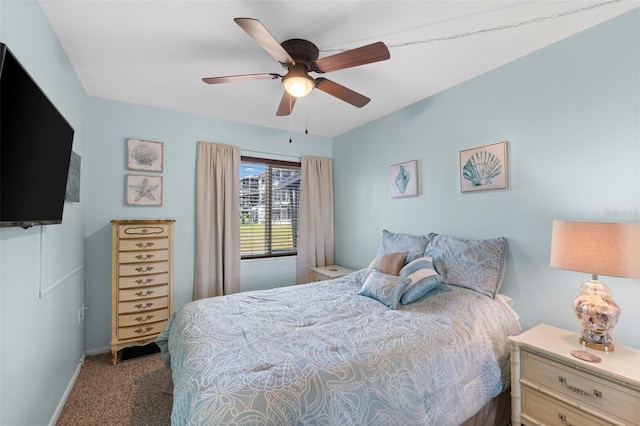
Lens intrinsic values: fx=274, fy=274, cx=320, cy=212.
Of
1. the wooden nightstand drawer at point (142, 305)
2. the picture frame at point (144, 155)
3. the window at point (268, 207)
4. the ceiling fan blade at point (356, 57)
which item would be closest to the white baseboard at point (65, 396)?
the wooden nightstand drawer at point (142, 305)

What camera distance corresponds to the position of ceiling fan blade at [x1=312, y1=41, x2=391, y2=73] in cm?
156

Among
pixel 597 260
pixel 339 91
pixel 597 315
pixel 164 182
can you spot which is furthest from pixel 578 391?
pixel 164 182

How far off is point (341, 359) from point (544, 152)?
6.91 ft

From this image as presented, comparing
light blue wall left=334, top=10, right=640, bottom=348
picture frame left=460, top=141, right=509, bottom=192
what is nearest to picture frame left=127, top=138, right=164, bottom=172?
light blue wall left=334, top=10, right=640, bottom=348

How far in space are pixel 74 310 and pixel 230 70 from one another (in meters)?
2.51

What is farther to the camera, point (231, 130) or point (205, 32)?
point (231, 130)

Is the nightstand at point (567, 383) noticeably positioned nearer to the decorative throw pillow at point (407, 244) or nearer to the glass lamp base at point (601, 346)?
the glass lamp base at point (601, 346)

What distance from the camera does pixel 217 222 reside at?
3.46 m

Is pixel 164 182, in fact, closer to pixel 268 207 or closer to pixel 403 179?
pixel 268 207

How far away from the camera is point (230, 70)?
7.79 feet

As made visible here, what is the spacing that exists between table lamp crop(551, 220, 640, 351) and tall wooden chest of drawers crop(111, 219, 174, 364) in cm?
327

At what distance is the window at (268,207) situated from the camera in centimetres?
385

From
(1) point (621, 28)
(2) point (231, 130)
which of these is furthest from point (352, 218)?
(1) point (621, 28)

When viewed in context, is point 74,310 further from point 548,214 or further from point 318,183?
point 548,214
